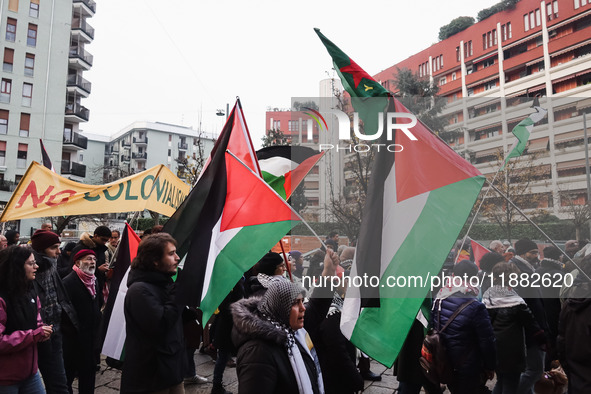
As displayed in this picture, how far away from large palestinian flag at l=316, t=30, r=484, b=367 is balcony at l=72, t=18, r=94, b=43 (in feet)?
152

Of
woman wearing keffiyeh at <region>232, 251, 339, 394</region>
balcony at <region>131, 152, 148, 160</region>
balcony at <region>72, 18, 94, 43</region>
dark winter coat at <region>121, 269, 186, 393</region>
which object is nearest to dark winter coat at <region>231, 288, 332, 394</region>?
woman wearing keffiyeh at <region>232, 251, 339, 394</region>

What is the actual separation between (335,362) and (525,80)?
44.4 metres

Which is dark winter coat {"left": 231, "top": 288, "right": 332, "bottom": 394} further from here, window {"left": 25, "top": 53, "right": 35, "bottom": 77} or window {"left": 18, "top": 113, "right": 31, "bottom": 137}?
window {"left": 25, "top": 53, "right": 35, "bottom": 77}

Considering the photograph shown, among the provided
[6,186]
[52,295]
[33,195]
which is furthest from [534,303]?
[6,186]

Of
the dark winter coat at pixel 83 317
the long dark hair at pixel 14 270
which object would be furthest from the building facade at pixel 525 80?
the dark winter coat at pixel 83 317

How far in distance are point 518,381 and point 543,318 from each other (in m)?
0.68

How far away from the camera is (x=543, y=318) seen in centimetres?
434

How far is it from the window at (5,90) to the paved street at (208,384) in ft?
125

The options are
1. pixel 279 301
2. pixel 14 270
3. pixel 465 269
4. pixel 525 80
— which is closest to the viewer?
pixel 279 301

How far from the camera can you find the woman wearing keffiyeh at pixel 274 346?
86.3 inches

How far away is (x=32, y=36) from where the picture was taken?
123 ft

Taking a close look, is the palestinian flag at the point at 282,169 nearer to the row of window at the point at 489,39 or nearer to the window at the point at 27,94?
the window at the point at 27,94

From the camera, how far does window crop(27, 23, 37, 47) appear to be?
37.2 metres

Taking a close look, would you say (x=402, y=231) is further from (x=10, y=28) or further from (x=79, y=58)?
(x=79, y=58)
